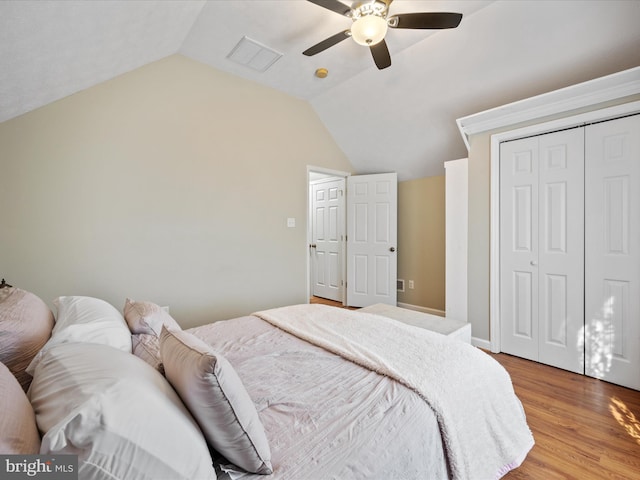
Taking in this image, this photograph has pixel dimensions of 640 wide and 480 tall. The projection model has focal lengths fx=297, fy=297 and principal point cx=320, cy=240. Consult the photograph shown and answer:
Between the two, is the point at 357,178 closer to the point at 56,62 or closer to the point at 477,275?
the point at 477,275

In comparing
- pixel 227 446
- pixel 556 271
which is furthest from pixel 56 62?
pixel 556 271

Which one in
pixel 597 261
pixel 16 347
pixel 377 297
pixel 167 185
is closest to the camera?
pixel 16 347

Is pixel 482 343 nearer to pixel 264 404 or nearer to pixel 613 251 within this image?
pixel 613 251

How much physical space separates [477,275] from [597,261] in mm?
944

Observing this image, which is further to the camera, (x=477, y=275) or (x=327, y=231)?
(x=327, y=231)

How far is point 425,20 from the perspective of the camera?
6.60ft

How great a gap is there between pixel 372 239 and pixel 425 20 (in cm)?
291

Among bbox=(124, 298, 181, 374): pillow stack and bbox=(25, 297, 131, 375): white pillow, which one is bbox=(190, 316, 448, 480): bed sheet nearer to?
bbox=(124, 298, 181, 374): pillow stack

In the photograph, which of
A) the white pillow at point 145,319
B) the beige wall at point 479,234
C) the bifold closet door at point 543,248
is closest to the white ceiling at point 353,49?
the beige wall at point 479,234

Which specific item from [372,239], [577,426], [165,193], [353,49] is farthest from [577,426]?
[165,193]

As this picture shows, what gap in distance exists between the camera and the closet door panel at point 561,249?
2.54 m

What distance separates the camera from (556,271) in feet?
8.74

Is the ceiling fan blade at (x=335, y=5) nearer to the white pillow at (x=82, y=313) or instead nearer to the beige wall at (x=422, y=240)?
the white pillow at (x=82, y=313)

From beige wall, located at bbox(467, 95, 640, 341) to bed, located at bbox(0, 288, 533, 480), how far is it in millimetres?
1728
